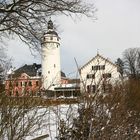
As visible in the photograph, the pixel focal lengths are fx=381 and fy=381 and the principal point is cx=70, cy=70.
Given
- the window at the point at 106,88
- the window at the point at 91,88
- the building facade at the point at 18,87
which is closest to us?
the building facade at the point at 18,87

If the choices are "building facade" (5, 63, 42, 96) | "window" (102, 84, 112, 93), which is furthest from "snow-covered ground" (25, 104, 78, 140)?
"window" (102, 84, 112, 93)

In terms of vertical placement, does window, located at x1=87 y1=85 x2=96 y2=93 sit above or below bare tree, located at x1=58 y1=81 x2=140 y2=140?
above

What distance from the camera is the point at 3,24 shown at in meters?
18.0

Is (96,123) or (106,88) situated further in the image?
(106,88)

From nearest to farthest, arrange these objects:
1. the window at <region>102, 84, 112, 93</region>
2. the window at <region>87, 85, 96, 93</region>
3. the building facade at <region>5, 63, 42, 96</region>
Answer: the building facade at <region>5, 63, 42, 96</region> → the window at <region>87, 85, 96, 93</region> → the window at <region>102, 84, 112, 93</region>

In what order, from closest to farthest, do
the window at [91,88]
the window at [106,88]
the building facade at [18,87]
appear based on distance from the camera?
the building facade at [18,87] → the window at [91,88] → the window at [106,88]

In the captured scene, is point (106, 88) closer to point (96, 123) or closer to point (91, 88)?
point (91, 88)

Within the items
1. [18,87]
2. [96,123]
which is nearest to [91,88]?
[96,123]

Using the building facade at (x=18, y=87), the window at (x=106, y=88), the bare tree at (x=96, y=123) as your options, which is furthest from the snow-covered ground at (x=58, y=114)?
the window at (x=106, y=88)

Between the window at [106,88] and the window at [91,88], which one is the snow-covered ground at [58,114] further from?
the window at [106,88]

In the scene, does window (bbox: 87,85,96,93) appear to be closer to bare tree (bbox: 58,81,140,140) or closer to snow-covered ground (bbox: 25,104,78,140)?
bare tree (bbox: 58,81,140,140)

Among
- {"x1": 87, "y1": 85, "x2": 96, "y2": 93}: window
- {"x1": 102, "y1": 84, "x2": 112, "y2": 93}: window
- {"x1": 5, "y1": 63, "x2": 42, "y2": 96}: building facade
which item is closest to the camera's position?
{"x1": 5, "y1": 63, "x2": 42, "y2": 96}: building facade

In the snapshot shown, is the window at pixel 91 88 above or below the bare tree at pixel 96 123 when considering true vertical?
above

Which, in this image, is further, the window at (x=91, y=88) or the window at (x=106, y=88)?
the window at (x=106, y=88)
